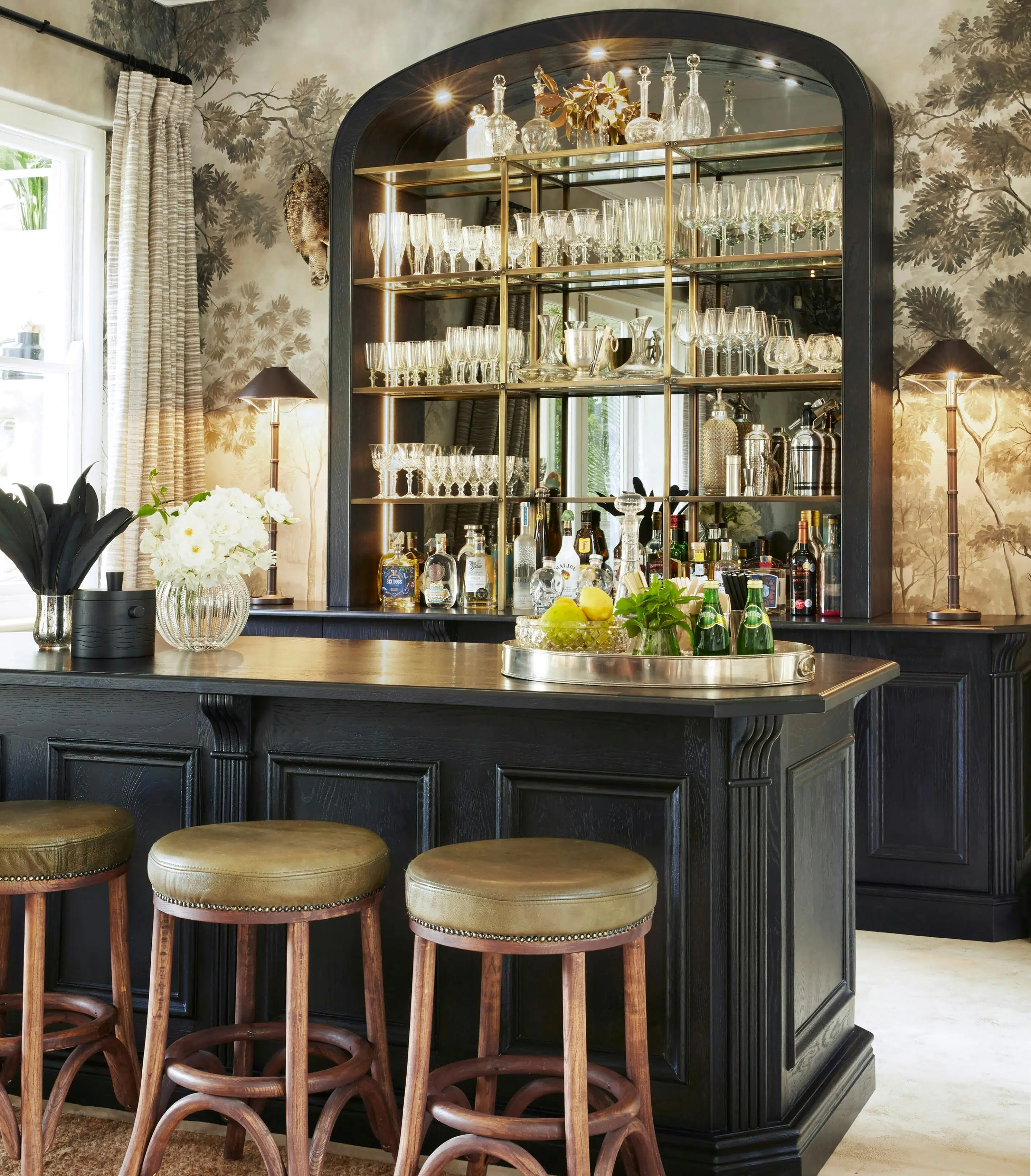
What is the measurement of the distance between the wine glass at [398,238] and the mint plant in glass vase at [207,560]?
7.15ft

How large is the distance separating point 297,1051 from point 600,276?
137 inches

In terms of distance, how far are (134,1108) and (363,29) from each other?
4282 mm

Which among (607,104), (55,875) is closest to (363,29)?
(607,104)

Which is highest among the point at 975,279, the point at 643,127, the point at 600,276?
the point at 643,127

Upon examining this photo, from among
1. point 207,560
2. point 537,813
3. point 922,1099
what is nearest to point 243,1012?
point 537,813

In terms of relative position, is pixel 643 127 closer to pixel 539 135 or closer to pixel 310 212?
pixel 539 135

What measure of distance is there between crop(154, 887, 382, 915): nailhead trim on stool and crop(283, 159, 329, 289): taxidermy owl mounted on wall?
3636 millimetres

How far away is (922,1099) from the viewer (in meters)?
3.00

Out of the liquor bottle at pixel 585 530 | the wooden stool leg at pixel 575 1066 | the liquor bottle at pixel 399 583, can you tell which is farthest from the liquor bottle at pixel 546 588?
the wooden stool leg at pixel 575 1066

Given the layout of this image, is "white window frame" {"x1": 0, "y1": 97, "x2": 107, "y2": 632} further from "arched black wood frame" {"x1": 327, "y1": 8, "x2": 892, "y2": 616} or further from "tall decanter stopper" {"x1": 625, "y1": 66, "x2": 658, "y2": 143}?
"tall decanter stopper" {"x1": 625, "y1": 66, "x2": 658, "y2": 143}

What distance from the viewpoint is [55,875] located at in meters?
2.54

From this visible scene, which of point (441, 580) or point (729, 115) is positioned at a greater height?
point (729, 115)

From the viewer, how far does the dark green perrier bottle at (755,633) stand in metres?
2.61

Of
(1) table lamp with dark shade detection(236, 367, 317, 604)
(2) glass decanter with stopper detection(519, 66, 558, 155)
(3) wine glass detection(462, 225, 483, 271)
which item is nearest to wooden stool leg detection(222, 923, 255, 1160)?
(1) table lamp with dark shade detection(236, 367, 317, 604)
